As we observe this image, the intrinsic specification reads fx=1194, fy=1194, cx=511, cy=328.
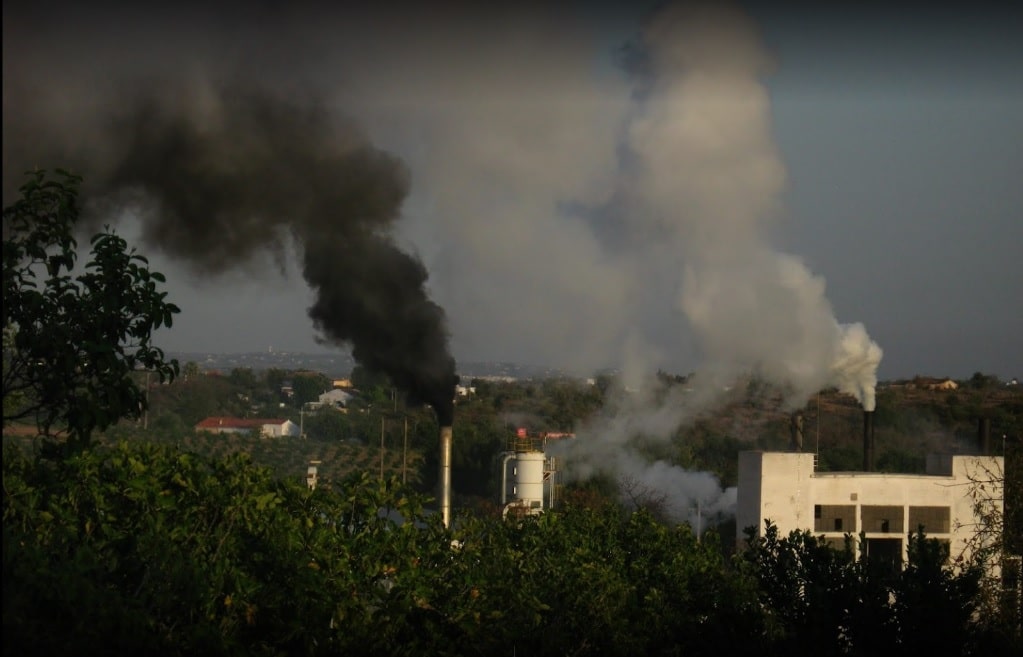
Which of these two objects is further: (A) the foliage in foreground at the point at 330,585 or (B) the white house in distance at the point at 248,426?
(B) the white house in distance at the point at 248,426

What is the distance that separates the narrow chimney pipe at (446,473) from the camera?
27939 millimetres

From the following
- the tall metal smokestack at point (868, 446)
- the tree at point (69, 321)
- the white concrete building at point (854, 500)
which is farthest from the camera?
the tall metal smokestack at point (868, 446)

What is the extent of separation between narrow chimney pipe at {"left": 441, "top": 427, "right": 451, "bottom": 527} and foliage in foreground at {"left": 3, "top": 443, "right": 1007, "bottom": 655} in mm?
12102

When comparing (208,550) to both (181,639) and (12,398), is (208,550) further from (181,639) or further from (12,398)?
(12,398)

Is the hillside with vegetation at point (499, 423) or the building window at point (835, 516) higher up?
the hillside with vegetation at point (499, 423)

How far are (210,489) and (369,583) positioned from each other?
5.14 ft

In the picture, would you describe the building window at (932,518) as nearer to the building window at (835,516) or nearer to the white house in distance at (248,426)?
the building window at (835,516)

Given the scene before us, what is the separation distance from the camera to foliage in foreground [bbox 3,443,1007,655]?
7605 millimetres

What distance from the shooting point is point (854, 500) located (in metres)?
35.7

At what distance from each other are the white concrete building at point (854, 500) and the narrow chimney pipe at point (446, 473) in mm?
10189

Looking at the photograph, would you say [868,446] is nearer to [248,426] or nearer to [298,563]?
[248,426]

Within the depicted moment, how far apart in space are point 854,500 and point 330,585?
93.8ft

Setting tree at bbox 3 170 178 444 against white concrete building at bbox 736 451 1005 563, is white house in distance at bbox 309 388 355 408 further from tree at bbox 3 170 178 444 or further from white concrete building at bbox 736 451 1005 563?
tree at bbox 3 170 178 444

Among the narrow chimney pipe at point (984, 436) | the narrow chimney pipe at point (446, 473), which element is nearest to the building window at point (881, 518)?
the narrow chimney pipe at point (984, 436)
